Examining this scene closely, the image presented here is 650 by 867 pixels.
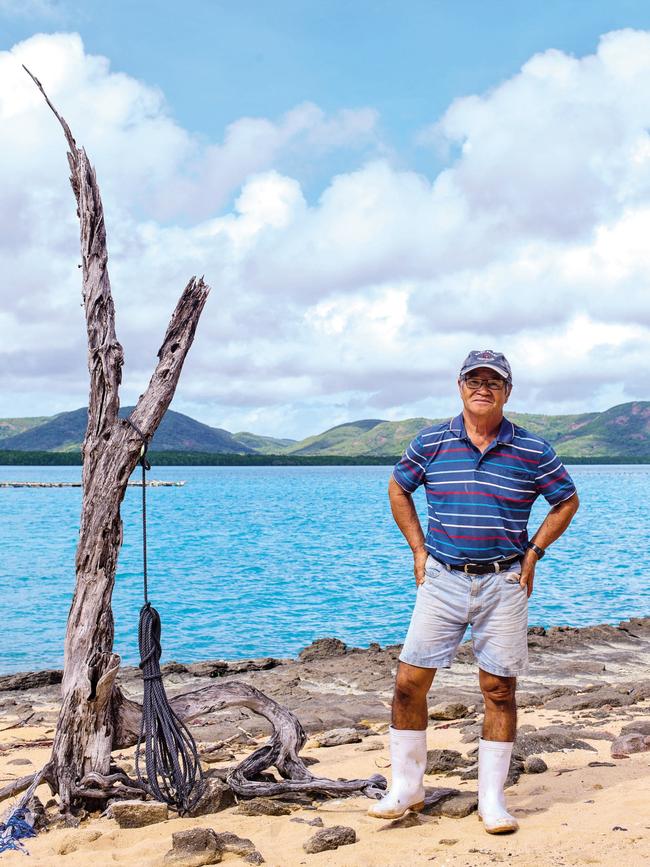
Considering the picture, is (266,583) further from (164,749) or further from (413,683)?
(413,683)

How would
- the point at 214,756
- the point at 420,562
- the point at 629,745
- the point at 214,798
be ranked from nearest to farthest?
1. the point at 420,562
2. the point at 214,798
3. the point at 629,745
4. the point at 214,756

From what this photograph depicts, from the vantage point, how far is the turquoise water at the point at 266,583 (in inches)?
789

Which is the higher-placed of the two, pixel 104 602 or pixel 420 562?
pixel 420 562

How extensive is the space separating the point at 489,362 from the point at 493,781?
8.56ft

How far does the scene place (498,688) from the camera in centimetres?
529

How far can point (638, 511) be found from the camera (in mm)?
67312

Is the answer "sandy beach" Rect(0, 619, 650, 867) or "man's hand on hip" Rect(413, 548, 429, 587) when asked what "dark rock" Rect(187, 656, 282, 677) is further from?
"man's hand on hip" Rect(413, 548, 429, 587)

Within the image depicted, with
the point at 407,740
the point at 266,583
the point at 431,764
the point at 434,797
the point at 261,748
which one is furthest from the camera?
the point at 266,583

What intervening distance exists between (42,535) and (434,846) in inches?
1783

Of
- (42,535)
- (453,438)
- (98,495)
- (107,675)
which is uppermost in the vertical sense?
(453,438)

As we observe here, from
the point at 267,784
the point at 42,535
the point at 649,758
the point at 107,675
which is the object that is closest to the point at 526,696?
the point at 649,758

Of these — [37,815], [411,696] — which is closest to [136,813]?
[37,815]

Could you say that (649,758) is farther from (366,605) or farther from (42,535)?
(42,535)

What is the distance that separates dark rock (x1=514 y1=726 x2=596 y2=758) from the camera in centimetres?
733
